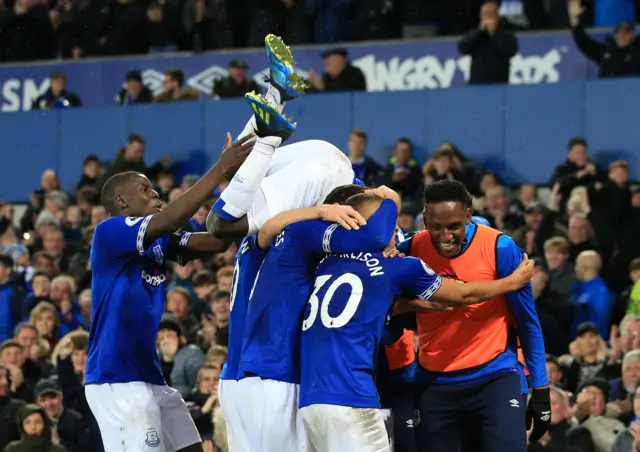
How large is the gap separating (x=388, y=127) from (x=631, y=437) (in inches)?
281

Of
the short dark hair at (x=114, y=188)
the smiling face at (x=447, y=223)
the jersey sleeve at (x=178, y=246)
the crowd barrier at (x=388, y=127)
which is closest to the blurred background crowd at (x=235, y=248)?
the crowd barrier at (x=388, y=127)

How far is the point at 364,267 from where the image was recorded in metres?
7.30

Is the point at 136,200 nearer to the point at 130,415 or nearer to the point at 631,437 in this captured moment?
the point at 130,415

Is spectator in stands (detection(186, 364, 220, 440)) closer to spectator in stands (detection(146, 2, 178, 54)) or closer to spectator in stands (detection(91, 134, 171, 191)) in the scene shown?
spectator in stands (detection(91, 134, 171, 191))

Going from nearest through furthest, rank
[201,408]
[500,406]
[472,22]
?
1. [500,406]
2. [201,408]
3. [472,22]

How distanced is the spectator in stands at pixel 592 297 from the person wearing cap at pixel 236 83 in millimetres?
5646

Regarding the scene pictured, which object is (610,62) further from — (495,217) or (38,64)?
(38,64)

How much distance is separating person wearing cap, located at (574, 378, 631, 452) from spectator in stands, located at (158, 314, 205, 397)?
11.6ft

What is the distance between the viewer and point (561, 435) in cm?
1105

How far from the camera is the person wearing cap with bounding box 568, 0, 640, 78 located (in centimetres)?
1566

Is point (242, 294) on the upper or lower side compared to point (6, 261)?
upper

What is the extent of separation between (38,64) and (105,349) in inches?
502

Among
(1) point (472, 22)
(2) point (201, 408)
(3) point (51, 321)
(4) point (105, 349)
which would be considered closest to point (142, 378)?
(4) point (105, 349)

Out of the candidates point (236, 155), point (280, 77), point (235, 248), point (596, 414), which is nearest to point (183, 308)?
A: point (235, 248)
